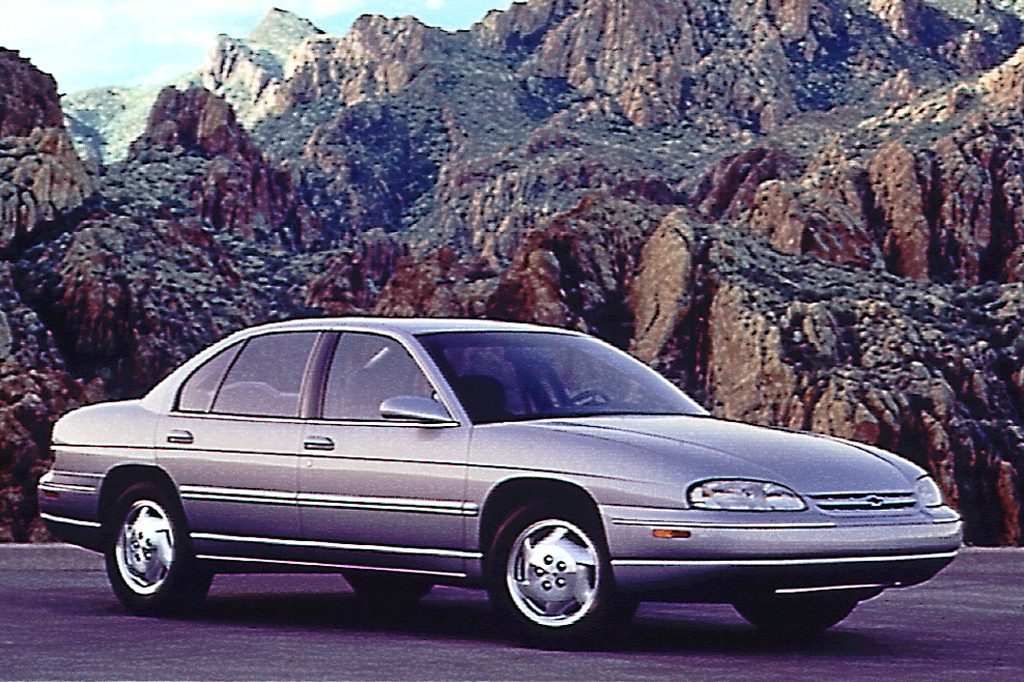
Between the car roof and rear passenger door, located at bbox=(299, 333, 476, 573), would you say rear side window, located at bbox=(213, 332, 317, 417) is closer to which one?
the car roof

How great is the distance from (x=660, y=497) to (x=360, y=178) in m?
129

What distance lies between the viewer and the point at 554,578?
374 inches

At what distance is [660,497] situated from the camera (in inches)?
361

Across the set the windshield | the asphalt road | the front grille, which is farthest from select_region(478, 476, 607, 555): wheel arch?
the front grille

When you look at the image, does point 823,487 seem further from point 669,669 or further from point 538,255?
point 538,255

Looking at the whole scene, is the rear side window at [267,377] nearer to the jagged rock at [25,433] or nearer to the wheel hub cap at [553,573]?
the wheel hub cap at [553,573]

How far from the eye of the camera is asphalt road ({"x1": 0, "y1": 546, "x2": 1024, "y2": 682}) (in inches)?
342

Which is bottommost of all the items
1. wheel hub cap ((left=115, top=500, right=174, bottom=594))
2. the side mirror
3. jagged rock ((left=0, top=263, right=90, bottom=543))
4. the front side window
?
jagged rock ((left=0, top=263, right=90, bottom=543))

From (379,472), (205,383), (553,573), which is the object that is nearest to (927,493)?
(553,573)

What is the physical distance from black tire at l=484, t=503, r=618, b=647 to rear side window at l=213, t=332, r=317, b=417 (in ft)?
5.41

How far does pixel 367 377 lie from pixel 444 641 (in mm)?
1433

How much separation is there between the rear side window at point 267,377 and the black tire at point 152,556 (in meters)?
0.64

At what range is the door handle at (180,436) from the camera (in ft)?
36.7

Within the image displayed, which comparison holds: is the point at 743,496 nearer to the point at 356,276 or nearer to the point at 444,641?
the point at 444,641
